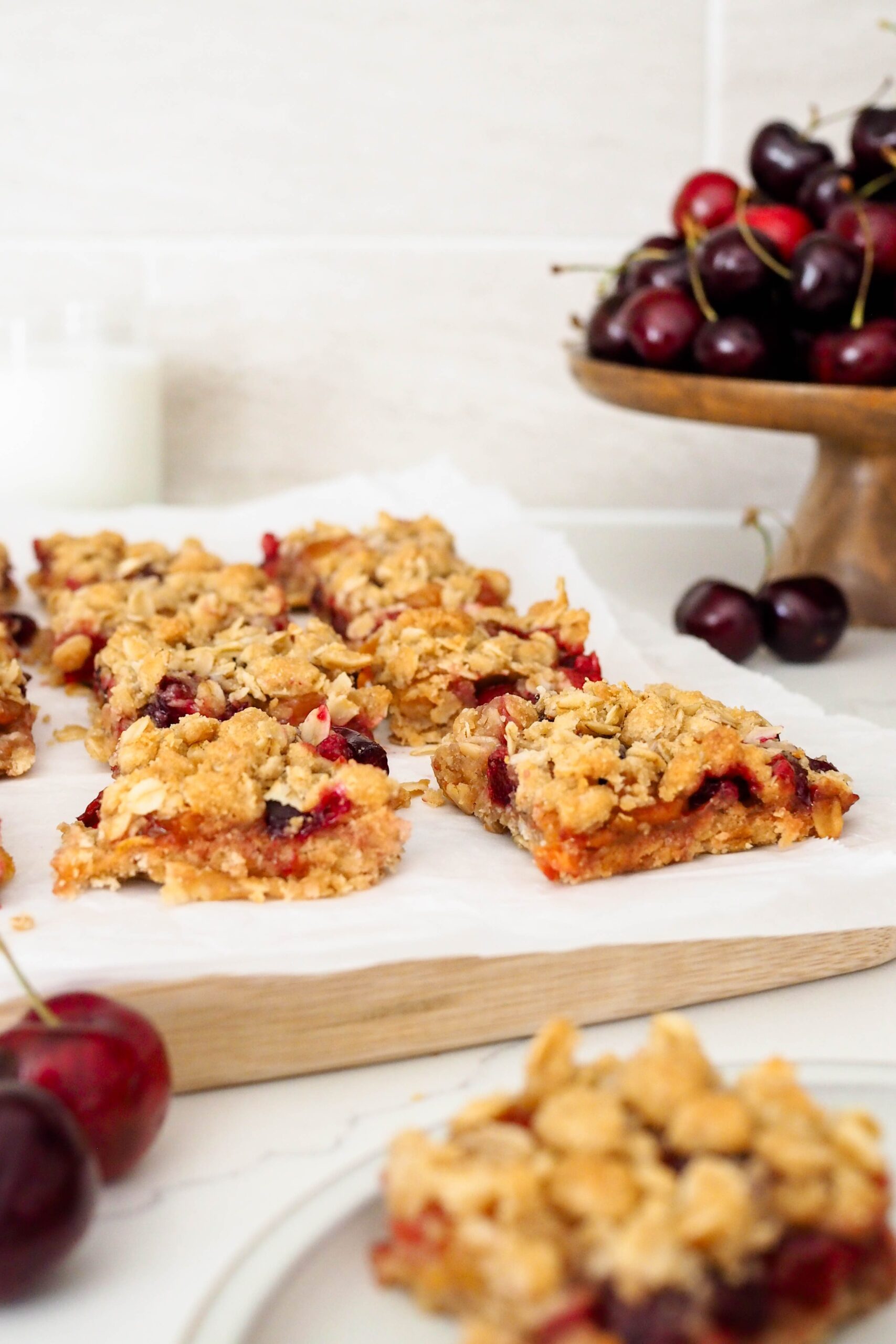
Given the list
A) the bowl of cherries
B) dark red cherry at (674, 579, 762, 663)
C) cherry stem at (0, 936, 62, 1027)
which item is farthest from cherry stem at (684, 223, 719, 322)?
cherry stem at (0, 936, 62, 1027)

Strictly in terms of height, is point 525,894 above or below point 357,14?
below

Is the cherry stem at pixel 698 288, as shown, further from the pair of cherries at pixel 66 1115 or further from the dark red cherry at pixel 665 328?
the pair of cherries at pixel 66 1115

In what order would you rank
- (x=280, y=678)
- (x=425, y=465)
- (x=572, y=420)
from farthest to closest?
(x=572, y=420)
(x=425, y=465)
(x=280, y=678)

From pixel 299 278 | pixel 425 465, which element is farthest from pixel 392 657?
pixel 299 278

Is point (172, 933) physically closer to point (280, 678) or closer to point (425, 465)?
point (280, 678)

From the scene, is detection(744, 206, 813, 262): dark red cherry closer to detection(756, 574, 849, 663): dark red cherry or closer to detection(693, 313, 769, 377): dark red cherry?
detection(693, 313, 769, 377): dark red cherry

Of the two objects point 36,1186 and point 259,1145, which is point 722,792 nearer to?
point 259,1145
